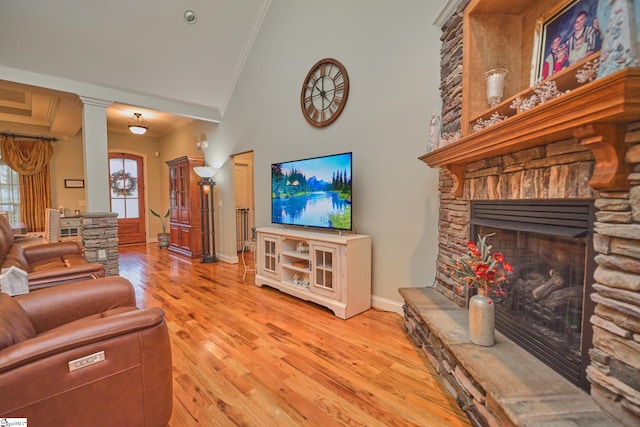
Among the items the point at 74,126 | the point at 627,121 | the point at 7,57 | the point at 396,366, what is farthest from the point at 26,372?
the point at 74,126

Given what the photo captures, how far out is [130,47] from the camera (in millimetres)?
3723

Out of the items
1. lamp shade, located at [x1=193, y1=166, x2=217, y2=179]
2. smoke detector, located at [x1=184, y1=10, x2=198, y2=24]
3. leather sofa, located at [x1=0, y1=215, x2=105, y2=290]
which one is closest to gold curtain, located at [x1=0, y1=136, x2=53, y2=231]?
lamp shade, located at [x1=193, y1=166, x2=217, y2=179]

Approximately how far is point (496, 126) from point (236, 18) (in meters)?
4.08

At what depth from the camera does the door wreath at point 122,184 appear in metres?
6.88

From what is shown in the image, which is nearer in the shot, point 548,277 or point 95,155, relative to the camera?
point 548,277

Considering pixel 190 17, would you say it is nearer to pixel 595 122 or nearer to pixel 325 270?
pixel 325 270

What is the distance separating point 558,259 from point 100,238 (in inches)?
185

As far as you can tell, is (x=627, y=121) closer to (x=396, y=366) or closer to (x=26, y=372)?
(x=396, y=366)

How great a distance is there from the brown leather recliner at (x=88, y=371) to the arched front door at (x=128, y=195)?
656cm

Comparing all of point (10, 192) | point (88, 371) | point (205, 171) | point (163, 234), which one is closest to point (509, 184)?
point (88, 371)

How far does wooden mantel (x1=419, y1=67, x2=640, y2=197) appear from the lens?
85 cm

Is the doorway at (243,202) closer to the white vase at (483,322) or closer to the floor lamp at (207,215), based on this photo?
the floor lamp at (207,215)

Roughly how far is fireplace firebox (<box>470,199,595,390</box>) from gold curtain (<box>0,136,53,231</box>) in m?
7.77

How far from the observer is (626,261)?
101cm
